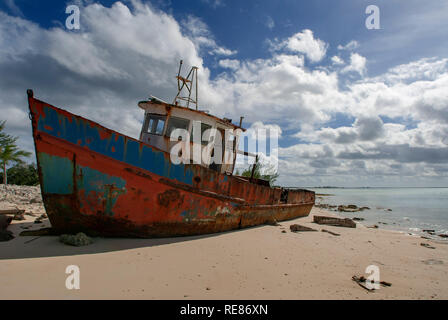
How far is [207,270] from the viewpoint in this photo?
3.05 metres

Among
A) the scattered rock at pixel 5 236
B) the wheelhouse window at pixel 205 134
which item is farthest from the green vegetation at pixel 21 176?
the wheelhouse window at pixel 205 134

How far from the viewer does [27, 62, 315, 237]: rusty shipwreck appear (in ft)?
12.4

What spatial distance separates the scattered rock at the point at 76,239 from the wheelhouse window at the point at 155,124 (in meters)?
2.63

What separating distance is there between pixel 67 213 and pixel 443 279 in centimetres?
573

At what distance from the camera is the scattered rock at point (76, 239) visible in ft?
12.1

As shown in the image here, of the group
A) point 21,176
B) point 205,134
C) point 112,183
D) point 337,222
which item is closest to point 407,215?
point 337,222

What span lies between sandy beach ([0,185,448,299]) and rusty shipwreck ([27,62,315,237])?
12.7 inches

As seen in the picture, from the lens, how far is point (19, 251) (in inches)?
131

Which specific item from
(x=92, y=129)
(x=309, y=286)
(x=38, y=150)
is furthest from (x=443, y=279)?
(x=38, y=150)

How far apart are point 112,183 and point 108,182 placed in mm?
65

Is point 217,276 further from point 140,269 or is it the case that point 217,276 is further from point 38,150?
point 38,150

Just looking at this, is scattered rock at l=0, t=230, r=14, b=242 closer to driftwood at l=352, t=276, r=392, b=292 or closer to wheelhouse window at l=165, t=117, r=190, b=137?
wheelhouse window at l=165, t=117, r=190, b=137

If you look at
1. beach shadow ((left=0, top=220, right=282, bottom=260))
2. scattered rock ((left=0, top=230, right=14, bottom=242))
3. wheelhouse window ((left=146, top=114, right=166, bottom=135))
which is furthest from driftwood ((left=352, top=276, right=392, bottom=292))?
scattered rock ((left=0, top=230, right=14, bottom=242))

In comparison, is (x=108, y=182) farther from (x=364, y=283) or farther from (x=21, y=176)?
(x=21, y=176)
